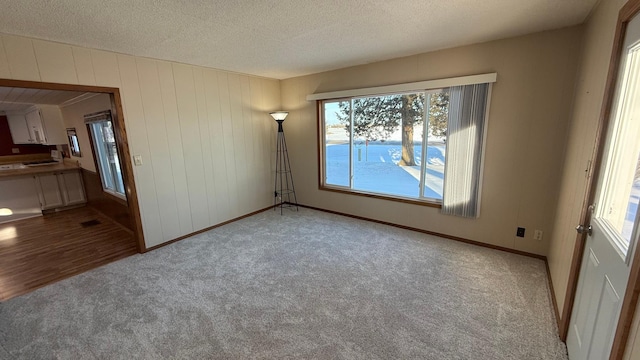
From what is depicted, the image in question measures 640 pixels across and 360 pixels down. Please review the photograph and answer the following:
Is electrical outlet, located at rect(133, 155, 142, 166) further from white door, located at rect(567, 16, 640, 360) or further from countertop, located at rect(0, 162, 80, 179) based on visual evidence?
white door, located at rect(567, 16, 640, 360)

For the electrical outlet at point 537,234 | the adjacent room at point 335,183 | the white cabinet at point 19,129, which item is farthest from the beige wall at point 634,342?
the white cabinet at point 19,129

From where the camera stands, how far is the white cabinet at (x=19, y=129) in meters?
5.62

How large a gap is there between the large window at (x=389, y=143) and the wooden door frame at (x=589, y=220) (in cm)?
176

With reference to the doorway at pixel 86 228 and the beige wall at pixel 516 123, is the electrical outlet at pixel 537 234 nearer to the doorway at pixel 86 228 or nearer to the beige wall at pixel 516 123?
the beige wall at pixel 516 123

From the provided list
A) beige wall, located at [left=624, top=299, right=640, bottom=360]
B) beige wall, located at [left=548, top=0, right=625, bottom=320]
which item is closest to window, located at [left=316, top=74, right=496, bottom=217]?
beige wall, located at [left=548, top=0, right=625, bottom=320]

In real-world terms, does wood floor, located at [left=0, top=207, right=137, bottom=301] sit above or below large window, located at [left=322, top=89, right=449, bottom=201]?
below

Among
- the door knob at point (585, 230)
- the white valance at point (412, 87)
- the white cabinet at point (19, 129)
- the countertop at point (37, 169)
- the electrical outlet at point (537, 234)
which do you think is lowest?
the electrical outlet at point (537, 234)

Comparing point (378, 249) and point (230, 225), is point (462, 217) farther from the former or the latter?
point (230, 225)

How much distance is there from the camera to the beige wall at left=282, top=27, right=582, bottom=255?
2504 mm

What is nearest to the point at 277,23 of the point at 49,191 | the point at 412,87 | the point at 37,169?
the point at 412,87

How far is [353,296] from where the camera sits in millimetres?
2277

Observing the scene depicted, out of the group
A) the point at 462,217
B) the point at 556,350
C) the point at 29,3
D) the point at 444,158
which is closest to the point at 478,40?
the point at 444,158

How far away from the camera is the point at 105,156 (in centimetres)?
462

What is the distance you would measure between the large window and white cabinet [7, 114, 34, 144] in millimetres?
6737
